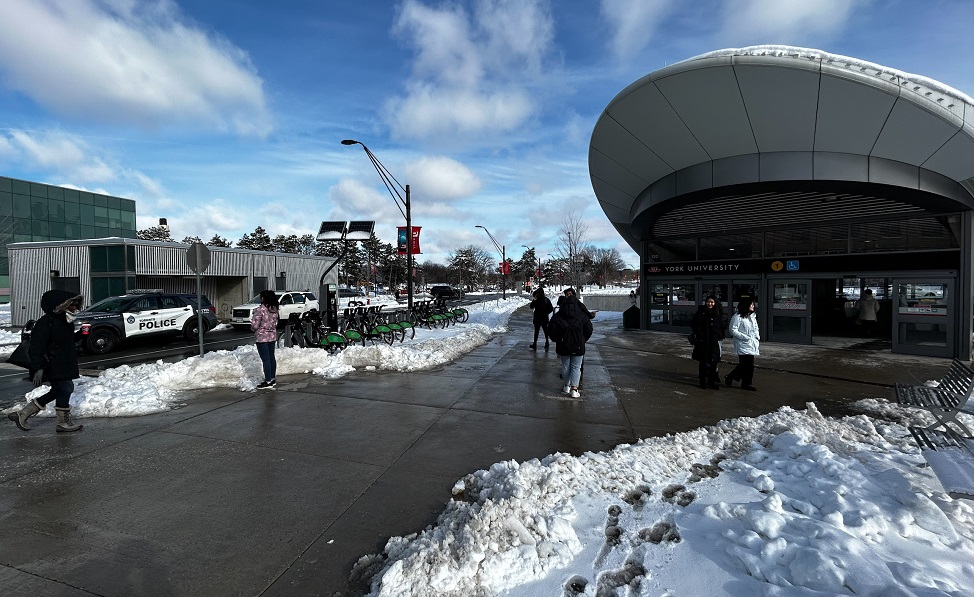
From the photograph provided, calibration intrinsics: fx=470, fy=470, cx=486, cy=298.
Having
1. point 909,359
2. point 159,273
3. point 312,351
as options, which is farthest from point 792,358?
point 159,273

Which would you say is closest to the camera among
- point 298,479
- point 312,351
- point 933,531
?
point 933,531

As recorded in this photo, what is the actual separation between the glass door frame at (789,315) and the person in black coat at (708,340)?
7273 mm

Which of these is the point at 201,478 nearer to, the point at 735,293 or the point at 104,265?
the point at 735,293

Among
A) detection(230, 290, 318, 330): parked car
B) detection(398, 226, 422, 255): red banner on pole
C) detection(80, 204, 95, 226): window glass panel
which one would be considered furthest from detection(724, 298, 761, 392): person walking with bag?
detection(80, 204, 95, 226): window glass panel

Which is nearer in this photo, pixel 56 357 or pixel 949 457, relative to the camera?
pixel 949 457

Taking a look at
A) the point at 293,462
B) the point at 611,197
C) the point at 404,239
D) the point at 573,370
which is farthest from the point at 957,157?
the point at 404,239

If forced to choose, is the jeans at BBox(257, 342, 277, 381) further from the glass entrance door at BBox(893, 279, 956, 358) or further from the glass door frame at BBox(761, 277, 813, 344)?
the glass entrance door at BBox(893, 279, 956, 358)

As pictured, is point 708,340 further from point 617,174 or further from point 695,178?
point 617,174

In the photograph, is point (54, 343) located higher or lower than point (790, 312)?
higher

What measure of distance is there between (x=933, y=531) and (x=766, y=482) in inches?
40.0

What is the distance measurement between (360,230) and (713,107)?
37.9ft

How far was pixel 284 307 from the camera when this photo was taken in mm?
22562

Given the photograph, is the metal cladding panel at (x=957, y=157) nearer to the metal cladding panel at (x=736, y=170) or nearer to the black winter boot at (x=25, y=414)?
the metal cladding panel at (x=736, y=170)

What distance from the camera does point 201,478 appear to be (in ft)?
14.1
